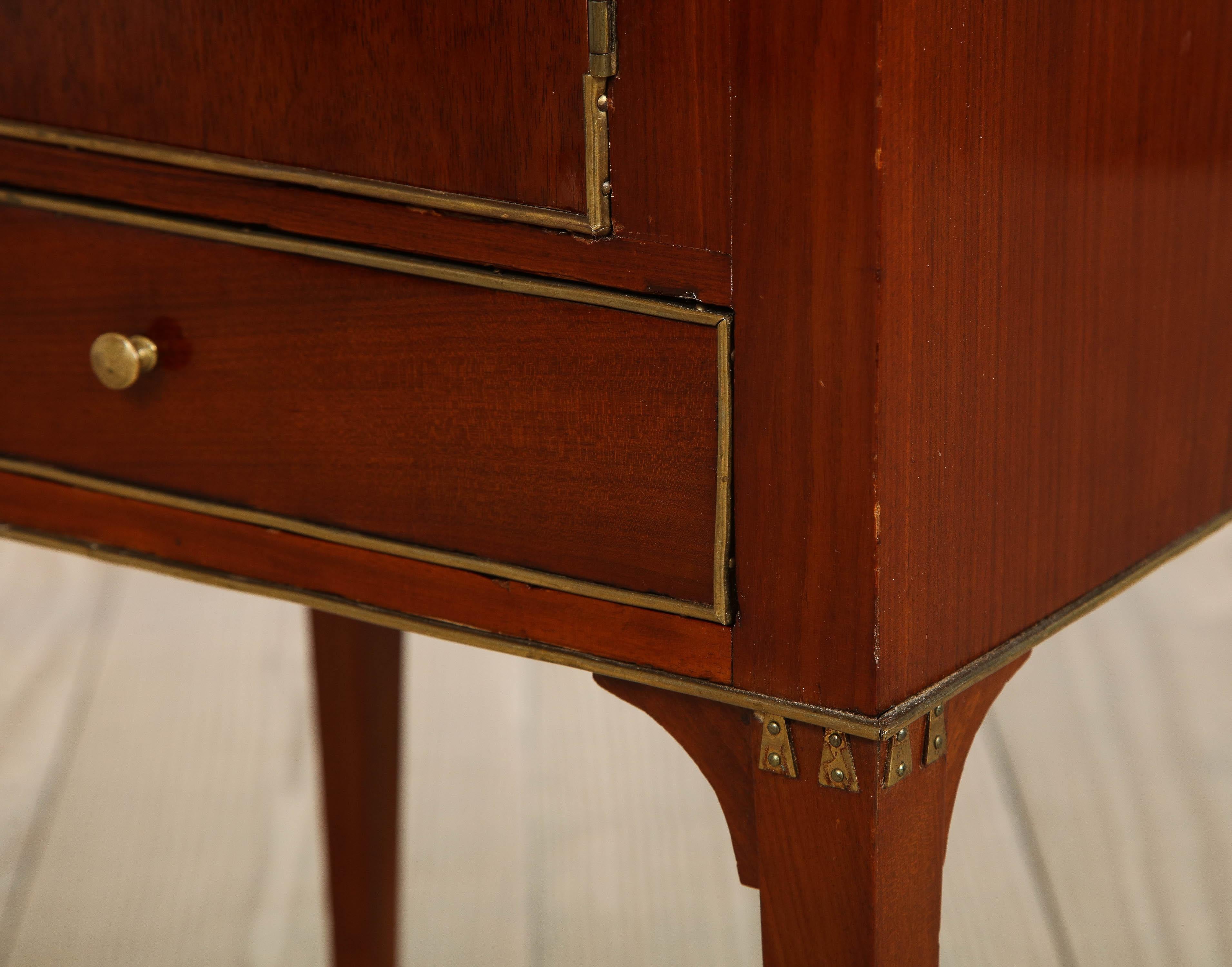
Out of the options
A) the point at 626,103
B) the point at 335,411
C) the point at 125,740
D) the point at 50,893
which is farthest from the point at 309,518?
the point at 125,740

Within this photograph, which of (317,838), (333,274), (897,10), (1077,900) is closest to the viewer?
(897,10)

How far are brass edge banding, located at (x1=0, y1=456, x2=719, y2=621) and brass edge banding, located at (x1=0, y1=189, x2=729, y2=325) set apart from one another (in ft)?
0.27

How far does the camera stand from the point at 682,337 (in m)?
0.46

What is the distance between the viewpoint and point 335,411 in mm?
534

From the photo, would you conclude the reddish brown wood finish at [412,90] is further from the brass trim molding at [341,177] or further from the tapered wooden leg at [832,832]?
the tapered wooden leg at [832,832]

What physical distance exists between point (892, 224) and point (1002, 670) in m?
0.17

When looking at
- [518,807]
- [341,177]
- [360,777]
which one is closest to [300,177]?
[341,177]

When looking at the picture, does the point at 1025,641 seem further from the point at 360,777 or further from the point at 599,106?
the point at 360,777

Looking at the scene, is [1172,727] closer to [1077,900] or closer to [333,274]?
[1077,900]

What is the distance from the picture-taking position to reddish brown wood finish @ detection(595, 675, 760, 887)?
1.65ft

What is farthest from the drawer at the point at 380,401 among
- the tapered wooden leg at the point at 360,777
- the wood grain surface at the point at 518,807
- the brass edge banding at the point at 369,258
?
the wood grain surface at the point at 518,807

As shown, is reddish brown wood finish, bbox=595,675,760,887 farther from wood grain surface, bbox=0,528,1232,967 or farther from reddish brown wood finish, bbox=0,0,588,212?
wood grain surface, bbox=0,528,1232,967

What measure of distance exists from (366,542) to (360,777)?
0.35 m

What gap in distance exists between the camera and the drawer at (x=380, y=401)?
48cm
